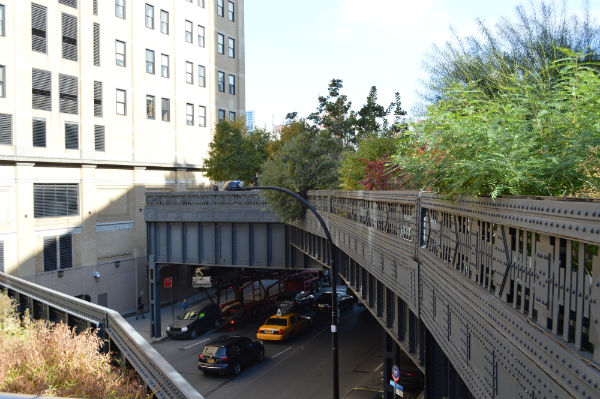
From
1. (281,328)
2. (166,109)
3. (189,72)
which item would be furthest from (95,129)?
(281,328)

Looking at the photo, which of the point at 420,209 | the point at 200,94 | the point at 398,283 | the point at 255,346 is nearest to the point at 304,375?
the point at 255,346

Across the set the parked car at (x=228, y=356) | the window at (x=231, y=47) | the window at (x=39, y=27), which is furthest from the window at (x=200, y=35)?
the parked car at (x=228, y=356)

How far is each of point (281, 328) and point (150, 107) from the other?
2348 cm

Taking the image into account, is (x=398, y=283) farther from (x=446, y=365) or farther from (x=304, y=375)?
(x=304, y=375)

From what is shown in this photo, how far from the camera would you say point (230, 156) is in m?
43.7

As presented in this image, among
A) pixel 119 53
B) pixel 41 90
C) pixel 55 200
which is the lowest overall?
pixel 55 200

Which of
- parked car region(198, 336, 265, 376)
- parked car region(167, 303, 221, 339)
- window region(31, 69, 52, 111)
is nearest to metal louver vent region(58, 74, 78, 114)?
window region(31, 69, 52, 111)

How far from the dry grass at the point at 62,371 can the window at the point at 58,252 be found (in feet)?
86.2

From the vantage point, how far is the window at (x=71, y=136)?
3528cm

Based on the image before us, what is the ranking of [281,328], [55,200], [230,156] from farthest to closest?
[230,156]
[55,200]
[281,328]

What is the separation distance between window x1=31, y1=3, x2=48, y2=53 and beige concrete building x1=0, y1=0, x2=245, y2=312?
7 centimetres

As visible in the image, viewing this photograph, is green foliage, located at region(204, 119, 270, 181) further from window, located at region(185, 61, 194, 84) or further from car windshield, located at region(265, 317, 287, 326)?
car windshield, located at region(265, 317, 287, 326)

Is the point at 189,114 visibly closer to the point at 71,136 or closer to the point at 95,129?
the point at 95,129

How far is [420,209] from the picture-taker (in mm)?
7875
